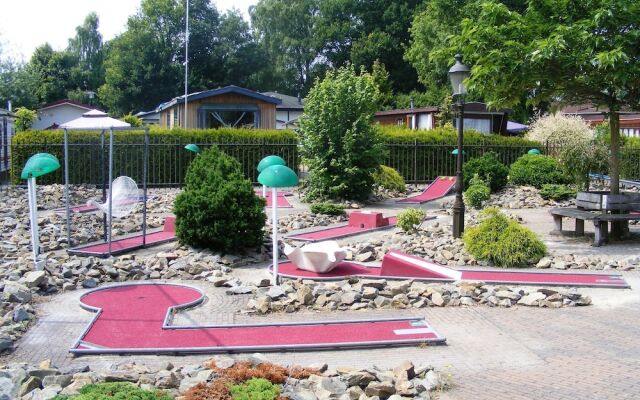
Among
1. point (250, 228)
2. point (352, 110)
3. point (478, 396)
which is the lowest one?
point (478, 396)

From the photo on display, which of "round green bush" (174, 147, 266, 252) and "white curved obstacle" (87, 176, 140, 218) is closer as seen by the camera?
"round green bush" (174, 147, 266, 252)

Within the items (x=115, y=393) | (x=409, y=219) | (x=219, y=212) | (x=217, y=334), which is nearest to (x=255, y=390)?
(x=115, y=393)

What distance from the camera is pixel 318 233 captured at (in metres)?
13.7

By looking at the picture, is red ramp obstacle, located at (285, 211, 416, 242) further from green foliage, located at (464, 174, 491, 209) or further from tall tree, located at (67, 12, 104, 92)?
tall tree, located at (67, 12, 104, 92)

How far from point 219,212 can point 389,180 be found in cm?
1180

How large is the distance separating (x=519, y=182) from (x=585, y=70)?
920cm

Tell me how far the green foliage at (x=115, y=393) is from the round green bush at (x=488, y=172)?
653 inches

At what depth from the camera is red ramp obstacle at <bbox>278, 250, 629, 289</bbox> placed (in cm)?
918

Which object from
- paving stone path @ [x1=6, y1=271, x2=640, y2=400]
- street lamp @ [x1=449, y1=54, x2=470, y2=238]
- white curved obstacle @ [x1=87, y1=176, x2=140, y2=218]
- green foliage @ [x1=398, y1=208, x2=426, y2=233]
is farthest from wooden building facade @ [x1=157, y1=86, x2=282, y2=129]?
paving stone path @ [x1=6, y1=271, x2=640, y2=400]

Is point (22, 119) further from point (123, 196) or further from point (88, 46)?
point (88, 46)

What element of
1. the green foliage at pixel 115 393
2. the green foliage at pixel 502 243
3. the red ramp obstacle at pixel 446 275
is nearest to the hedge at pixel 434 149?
the green foliage at pixel 502 243

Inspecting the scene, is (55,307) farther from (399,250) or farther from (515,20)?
(515,20)

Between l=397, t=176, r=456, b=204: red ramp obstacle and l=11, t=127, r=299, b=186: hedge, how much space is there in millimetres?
5138

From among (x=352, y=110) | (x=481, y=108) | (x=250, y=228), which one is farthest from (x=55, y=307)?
(x=481, y=108)
